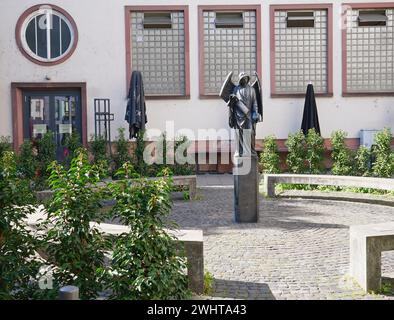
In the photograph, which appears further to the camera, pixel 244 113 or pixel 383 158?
pixel 383 158

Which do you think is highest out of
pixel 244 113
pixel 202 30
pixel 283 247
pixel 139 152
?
pixel 202 30

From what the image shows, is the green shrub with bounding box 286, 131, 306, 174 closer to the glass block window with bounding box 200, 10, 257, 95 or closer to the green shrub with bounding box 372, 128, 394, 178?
the green shrub with bounding box 372, 128, 394, 178

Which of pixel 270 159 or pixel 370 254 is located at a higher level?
pixel 270 159

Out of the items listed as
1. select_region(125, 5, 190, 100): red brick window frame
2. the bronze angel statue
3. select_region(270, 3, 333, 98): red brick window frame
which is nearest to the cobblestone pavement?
the bronze angel statue

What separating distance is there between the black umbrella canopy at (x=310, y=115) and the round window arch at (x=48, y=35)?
7626 millimetres

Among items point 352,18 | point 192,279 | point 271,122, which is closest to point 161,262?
point 192,279

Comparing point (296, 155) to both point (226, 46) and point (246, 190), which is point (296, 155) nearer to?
point (226, 46)

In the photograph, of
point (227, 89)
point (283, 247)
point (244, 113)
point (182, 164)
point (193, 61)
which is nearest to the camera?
point (283, 247)

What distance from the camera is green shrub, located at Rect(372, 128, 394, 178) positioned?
15.1 meters

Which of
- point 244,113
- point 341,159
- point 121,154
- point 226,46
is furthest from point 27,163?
point 226,46

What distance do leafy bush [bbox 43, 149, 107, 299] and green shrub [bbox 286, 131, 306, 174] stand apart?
37.5 ft

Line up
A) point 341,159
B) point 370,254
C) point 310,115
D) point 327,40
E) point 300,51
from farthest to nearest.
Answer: point 300,51 < point 327,40 < point 310,115 < point 341,159 < point 370,254

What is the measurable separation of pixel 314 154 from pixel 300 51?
5.62m

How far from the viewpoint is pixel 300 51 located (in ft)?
68.0
